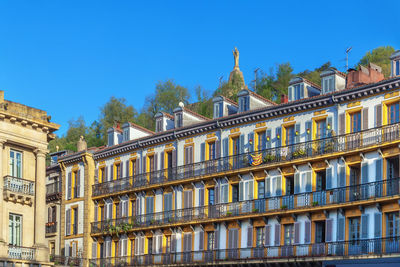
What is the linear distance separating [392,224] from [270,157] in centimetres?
1054

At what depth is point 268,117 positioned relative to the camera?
58406mm

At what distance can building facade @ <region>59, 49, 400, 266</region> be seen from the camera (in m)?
51.7

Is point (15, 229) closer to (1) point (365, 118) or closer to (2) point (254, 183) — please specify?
(2) point (254, 183)

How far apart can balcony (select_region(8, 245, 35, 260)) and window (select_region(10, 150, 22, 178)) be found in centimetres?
438

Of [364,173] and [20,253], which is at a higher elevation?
[364,173]

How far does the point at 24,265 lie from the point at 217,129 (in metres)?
18.0

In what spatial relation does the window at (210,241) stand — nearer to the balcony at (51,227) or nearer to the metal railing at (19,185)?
the metal railing at (19,185)

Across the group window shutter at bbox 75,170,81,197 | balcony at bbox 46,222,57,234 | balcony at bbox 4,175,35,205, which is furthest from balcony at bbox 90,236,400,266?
balcony at bbox 4,175,35,205

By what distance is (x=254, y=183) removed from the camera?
5862 cm

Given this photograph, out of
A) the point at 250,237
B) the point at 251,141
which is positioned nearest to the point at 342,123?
the point at 251,141

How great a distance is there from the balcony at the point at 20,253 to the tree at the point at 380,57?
167 feet

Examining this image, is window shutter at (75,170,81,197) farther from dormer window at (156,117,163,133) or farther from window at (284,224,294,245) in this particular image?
window at (284,224,294,245)

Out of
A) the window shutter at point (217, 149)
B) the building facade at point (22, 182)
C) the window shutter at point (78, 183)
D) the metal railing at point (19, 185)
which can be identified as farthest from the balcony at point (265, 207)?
the metal railing at point (19, 185)

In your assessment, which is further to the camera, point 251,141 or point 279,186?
point 251,141
